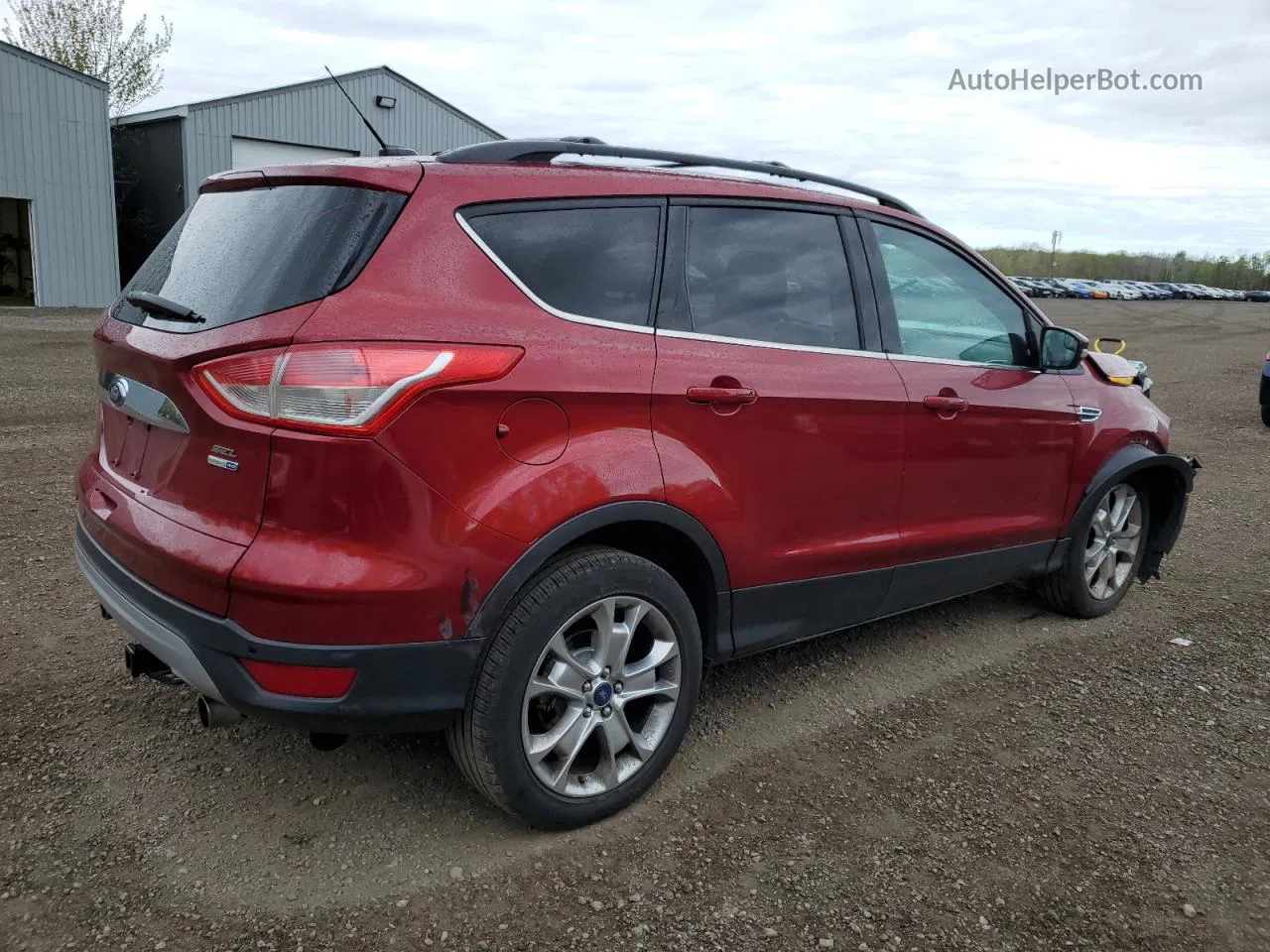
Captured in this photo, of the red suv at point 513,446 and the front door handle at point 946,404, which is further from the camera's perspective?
the front door handle at point 946,404

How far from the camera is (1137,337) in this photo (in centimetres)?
2775

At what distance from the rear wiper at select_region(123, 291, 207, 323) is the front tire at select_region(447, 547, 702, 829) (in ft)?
3.69

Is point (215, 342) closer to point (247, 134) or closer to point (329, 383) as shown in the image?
point (329, 383)

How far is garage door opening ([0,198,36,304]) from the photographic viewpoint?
25.2m

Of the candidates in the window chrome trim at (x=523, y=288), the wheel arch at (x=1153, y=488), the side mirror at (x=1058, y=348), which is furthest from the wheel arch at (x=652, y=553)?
the wheel arch at (x=1153, y=488)

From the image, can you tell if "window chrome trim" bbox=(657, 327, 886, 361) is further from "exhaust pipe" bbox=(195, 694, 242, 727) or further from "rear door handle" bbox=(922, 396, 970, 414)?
"exhaust pipe" bbox=(195, 694, 242, 727)

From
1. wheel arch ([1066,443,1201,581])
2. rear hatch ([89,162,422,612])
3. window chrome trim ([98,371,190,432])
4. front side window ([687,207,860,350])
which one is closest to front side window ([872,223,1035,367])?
front side window ([687,207,860,350])

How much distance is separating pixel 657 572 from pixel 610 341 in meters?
0.66

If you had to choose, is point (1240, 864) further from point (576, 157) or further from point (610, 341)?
point (576, 157)

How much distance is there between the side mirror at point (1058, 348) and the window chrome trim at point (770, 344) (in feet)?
3.49

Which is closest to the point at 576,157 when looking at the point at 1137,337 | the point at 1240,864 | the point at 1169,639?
the point at 1240,864

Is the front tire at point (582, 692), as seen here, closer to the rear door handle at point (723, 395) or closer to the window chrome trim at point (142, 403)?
the rear door handle at point (723, 395)

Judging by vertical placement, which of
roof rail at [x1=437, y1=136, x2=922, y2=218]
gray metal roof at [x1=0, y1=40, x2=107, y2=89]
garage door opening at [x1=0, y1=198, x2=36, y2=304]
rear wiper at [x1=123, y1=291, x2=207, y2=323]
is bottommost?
garage door opening at [x1=0, y1=198, x2=36, y2=304]

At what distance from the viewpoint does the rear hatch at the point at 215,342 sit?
245 cm
